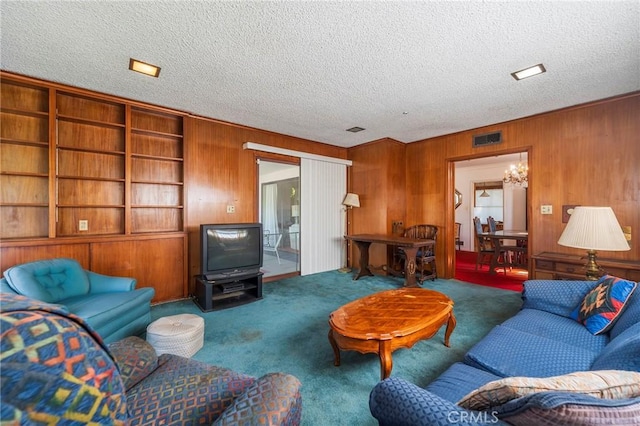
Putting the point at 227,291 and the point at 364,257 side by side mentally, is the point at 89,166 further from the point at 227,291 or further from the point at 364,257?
the point at 364,257

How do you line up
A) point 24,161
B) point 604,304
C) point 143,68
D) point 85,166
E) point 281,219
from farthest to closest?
1. point 281,219
2. point 85,166
3. point 24,161
4. point 143,68
5. point 604,304

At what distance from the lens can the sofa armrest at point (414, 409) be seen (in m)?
0.76

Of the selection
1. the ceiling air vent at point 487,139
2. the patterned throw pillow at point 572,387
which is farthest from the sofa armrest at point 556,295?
the ceiling air vent at point 487,139

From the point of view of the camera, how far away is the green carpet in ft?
5.55

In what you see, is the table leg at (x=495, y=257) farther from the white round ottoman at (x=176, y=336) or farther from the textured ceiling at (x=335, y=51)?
the white round ottoman at (x=176, y=336)

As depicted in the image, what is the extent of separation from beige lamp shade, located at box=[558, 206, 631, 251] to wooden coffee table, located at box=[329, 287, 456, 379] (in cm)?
118

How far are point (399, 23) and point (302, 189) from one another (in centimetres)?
324

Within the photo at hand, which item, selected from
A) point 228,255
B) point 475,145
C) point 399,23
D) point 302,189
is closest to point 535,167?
point 475,145

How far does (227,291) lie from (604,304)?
3533mm

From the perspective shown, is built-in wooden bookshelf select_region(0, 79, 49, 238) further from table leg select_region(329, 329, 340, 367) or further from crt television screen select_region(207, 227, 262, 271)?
table leg select_region(329, 329, 340, 367)

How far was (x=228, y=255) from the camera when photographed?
3396 millimetres

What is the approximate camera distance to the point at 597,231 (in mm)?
2094

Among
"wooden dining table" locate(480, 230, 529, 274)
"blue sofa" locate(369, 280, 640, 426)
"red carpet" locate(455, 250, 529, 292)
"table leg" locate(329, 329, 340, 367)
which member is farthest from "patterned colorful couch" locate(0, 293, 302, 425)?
"wooden dining table" locate(480, 230, 529, 274)

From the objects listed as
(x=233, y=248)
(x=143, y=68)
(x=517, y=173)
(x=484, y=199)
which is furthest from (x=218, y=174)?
(x=484, y=199)
